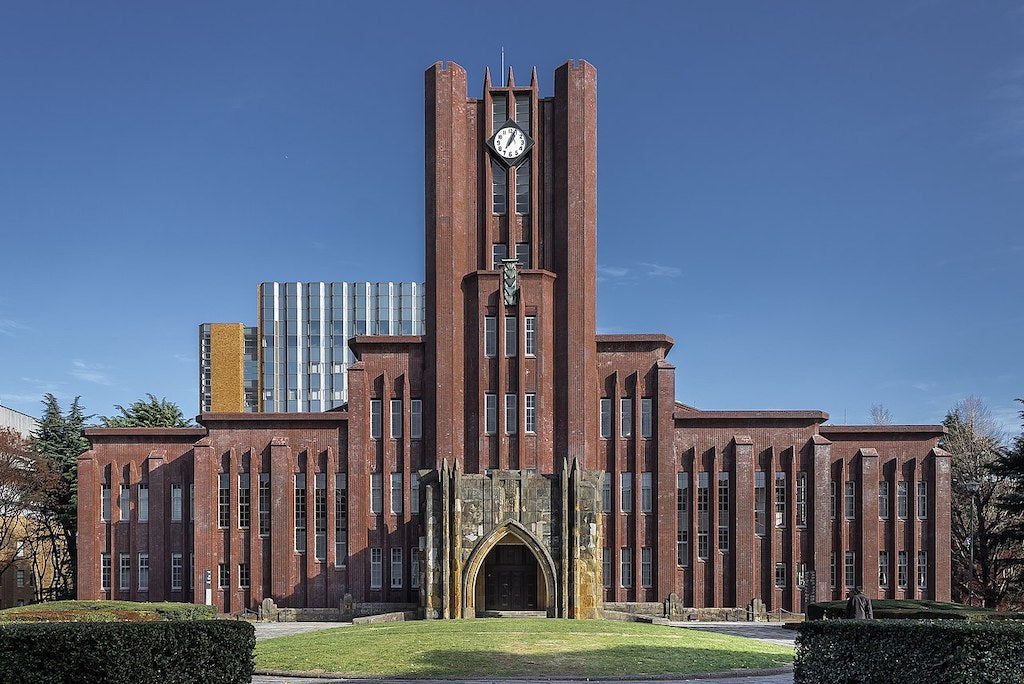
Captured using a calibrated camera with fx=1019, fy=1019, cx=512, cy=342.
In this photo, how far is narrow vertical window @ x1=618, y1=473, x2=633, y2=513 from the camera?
53688 millimetres

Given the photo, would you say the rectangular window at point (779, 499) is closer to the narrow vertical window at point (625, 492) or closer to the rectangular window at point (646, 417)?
the rectangular window at point (646, 417)

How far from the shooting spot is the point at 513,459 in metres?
52.2

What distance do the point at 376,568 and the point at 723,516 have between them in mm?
18521

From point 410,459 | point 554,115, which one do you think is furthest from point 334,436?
point 554,115

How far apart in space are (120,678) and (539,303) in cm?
3466

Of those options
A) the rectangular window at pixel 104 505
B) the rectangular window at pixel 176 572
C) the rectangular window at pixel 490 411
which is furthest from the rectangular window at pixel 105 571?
the rectangular window at pixel 490 411

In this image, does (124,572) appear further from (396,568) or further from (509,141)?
(509,141)

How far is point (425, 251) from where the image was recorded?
54500 millimetres

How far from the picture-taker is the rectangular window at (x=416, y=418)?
54281 mm

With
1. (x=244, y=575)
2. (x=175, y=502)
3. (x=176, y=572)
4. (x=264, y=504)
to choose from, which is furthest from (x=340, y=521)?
(x=176, y=572)

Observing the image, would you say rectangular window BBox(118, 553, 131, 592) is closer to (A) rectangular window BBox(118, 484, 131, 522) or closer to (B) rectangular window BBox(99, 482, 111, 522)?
(A) rectangular window BBox(118, 484, 131, 522)

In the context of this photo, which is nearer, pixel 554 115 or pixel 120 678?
pixel 120 678

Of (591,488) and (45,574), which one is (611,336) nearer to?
(591,488)

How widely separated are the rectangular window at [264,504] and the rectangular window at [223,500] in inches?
67.9
